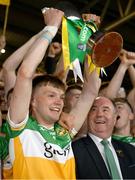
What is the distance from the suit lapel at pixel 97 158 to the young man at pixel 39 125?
0.14 m

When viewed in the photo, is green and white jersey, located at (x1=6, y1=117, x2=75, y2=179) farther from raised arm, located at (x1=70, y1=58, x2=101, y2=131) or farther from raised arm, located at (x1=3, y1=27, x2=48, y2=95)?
raised arm, located at (x1=3, y1=27, x2=48, y2=95)

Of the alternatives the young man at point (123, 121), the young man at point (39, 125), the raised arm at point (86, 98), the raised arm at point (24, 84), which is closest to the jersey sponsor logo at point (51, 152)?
the young man at point (39, 125)

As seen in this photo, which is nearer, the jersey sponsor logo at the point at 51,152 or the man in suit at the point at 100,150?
the jersey sponsor logo at the point at 51,152

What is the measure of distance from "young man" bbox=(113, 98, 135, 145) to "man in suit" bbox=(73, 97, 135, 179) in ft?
1.10

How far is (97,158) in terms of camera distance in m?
2.20

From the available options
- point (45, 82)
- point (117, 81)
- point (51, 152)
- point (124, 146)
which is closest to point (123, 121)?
point (117, 81)

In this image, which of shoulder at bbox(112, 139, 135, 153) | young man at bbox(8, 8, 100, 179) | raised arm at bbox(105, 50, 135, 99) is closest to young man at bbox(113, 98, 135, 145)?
raised arm at bbox(105, 50, 135, 99)

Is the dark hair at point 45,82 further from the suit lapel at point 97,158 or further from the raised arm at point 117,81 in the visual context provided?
the raised arm at point 117,81

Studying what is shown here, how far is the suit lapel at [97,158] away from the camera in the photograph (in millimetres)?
2162

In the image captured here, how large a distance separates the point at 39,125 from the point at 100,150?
43cm

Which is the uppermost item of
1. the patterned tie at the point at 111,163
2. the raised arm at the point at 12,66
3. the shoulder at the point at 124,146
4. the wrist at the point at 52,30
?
the wrist at the point at 52,30

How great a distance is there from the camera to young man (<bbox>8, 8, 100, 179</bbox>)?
6.23 feet

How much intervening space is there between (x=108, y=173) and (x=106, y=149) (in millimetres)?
156

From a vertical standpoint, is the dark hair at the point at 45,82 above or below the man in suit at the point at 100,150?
above
